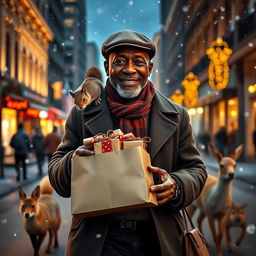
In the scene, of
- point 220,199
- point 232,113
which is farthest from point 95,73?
point 232,113

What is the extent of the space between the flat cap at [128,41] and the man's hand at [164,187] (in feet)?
2.14

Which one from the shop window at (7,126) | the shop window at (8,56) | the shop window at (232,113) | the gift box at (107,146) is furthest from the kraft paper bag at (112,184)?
the shop window at (8,56)

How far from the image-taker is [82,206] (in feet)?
6.05

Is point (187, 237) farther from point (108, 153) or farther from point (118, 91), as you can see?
point (118, 91)

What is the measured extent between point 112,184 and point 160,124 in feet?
1.68

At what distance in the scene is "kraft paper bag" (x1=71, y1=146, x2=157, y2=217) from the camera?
5.93 feet

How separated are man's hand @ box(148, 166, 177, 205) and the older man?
0.02 m

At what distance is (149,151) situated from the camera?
2.14 meters

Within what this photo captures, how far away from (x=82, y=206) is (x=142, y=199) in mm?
Result: 281

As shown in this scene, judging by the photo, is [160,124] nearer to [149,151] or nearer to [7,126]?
[149,151]

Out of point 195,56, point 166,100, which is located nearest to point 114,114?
point 166,100

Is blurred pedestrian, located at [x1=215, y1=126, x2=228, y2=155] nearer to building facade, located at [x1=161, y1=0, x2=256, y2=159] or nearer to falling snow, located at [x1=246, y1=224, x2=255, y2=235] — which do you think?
building facade, located at [x1=161, y1=0, x2=256, y2=159]

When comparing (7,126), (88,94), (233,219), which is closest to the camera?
(88,94)

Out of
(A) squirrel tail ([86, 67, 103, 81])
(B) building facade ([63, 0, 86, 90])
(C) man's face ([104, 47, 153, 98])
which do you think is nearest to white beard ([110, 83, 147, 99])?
(C) man's face ([104, 47, 153, 98])
